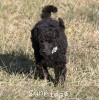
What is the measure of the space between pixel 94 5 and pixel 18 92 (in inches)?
228

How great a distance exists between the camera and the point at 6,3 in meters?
9.52

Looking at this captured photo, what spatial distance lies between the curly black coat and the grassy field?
0.21 m

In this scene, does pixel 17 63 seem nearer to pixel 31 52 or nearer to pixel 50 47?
pixel 31 52

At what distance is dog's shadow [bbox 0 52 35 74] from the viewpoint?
6186mm

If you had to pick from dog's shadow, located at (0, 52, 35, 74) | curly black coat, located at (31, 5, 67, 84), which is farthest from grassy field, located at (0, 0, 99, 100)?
curly black coat, located at (31, 5, 67, 84)

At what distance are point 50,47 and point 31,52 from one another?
163 cm

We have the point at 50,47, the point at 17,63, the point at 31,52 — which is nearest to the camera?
the point at 50,47

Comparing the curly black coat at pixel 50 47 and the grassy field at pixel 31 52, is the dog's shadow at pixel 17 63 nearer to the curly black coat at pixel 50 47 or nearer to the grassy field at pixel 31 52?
the grassy field at pixel 31 52

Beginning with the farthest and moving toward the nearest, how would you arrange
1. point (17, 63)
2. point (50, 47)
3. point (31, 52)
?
point (31, 52) < point (17, 63) < point (50, 47)

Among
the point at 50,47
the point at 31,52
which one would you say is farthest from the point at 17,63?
the point at 50,47

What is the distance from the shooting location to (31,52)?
22.9ft

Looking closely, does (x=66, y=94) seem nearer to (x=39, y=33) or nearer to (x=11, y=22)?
(x=39, y=33)

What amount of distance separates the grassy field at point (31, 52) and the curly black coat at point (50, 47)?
212mm

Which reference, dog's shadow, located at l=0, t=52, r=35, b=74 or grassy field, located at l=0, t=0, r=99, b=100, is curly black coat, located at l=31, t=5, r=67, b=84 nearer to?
grassy field, located at l=0, t=0, r=99, b=100
